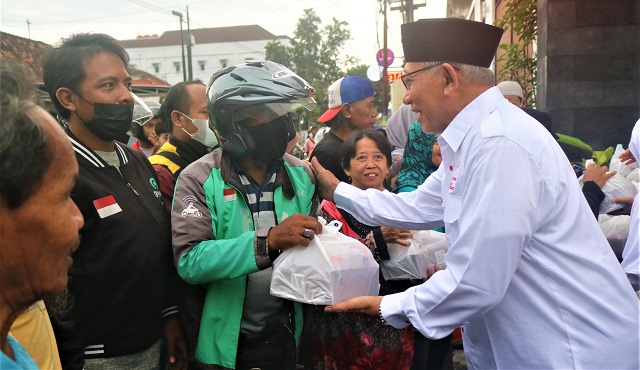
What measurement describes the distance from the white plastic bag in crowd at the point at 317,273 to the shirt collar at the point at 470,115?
635mm

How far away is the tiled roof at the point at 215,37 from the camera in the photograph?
288 ft

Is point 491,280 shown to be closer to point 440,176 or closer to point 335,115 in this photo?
point 440,176

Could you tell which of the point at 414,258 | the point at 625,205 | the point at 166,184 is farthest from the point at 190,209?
the point at 625,205

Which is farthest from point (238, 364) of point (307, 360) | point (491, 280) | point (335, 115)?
point (335, 115)

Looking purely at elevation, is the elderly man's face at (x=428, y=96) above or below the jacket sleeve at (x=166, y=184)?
above

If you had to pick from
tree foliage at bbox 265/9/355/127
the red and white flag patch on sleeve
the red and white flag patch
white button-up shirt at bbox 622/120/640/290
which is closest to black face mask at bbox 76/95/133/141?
the red and white flag patch on sleeve

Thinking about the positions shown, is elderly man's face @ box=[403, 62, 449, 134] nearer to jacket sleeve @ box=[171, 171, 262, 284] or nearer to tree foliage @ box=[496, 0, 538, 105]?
jacket sleeve @ box=[171, 171, 262, 284]

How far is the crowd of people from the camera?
1916 millimetres

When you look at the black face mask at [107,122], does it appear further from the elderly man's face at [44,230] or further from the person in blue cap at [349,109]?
the person in blue cap at [349,109]

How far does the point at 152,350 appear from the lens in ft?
7.84

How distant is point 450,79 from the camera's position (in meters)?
2.23

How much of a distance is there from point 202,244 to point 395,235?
3.93 feet

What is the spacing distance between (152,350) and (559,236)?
5.64ft

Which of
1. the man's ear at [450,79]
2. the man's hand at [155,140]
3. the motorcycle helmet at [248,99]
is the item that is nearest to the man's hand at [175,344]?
the motorcycle helmet at [248,99]
